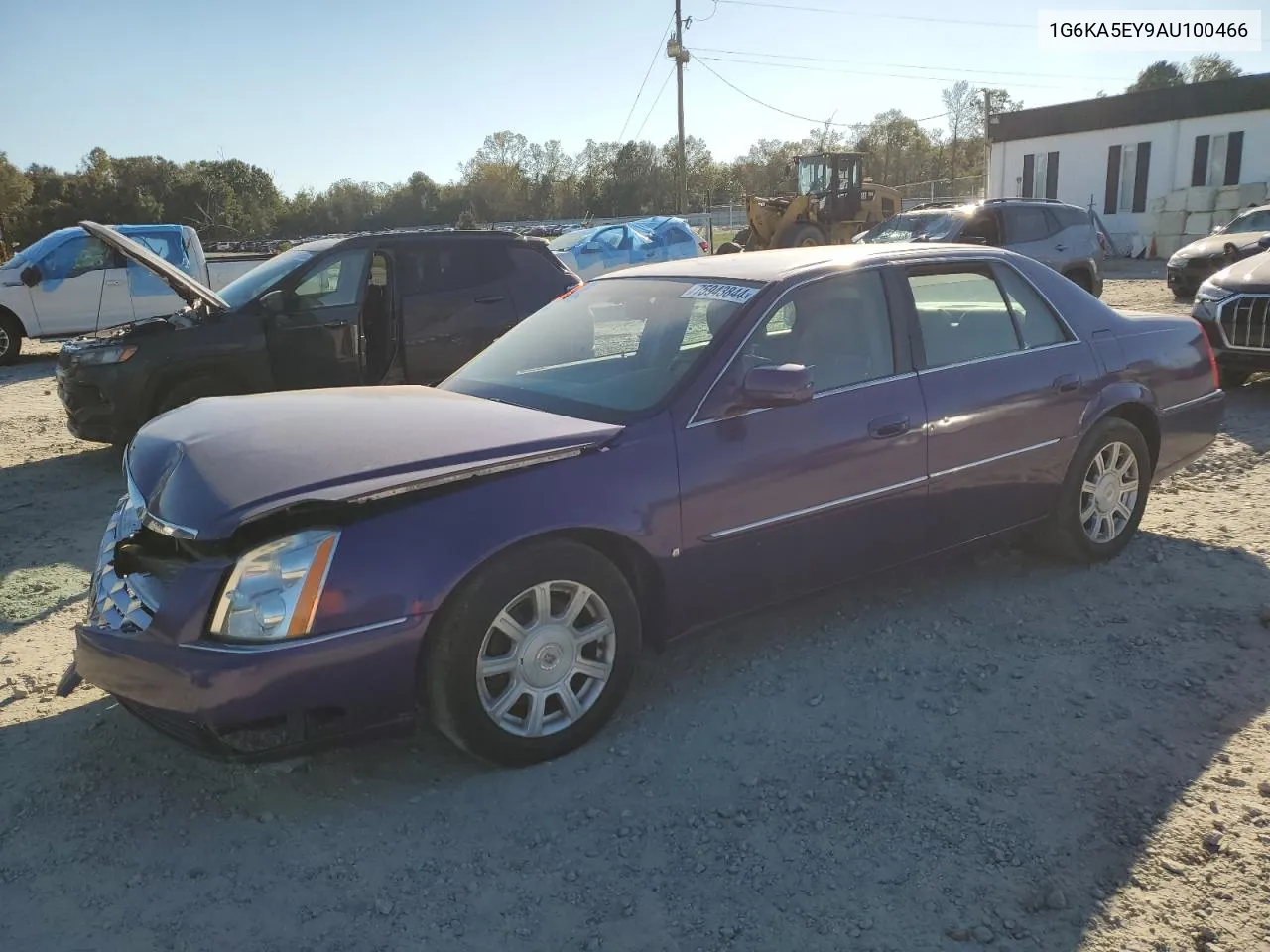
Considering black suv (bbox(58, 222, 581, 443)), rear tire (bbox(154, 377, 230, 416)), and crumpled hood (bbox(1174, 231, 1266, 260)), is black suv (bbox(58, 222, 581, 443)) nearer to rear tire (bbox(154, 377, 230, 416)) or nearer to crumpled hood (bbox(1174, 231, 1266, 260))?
rear tire (bbox(154, 377, 230, 416))

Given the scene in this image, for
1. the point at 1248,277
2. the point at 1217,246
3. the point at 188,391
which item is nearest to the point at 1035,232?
the point at 1217,246

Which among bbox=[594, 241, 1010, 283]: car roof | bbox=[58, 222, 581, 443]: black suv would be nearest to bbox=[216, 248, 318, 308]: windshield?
bbox=[58, 222, 581, 443]: black suv

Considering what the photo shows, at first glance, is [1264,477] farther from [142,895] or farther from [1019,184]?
[1019,184]

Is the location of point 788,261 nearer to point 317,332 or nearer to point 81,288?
point 317,332

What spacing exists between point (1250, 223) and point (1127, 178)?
53.9ft

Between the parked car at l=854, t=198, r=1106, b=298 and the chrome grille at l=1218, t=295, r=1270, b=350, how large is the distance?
5.48m

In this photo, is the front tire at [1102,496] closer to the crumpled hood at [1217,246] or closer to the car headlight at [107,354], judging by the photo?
the car headlight at [107,354]

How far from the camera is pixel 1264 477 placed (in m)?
6.21

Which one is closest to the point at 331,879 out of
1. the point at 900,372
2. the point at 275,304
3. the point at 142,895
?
the point at 142,895

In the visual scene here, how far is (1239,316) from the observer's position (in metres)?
8.29

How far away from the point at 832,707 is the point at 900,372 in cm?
141

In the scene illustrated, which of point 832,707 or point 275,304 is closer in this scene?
point 832,707

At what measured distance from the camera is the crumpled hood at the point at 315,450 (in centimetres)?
283

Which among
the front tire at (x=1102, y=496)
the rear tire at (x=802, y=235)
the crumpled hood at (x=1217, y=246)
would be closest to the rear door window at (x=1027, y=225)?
the crumpled hood at (x=1217, y=246)
